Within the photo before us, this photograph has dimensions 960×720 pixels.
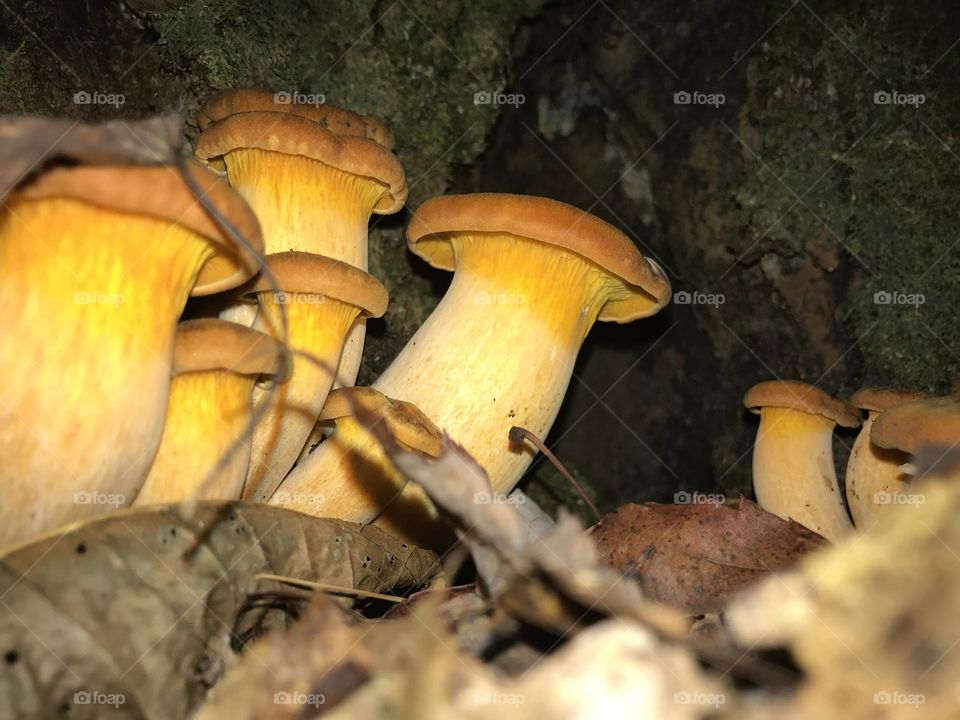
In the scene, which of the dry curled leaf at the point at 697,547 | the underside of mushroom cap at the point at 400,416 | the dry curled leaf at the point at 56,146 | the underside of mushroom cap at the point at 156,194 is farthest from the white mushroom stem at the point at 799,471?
the dry curled leaf at the point at 56,146

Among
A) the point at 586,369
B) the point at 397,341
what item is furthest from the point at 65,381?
the point at 586,369

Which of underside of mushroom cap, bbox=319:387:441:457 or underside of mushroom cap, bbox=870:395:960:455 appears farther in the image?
underside of mushroom cap, bbox=319:387:441:457

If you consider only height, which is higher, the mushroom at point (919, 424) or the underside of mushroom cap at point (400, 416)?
the underside of mushroom cap at point (400, 416)

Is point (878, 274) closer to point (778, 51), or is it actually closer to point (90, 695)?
point (778, 51)

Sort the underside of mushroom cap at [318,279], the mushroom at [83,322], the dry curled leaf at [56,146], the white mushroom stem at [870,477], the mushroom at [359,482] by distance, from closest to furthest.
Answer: the dry curled leaf at [56,146], the mushroom at [83,322], the underside of mushroom cap at [318,279], the mushroom at [359,482], the white mushroom stem at [870,477]

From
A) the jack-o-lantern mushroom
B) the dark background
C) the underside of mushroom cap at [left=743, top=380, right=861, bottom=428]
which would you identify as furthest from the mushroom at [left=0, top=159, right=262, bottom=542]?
the underside of mushroom cap at [left=743, top=380, right=861, bottom=428]

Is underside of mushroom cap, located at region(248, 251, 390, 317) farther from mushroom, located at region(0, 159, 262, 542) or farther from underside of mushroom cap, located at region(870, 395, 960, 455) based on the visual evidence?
underside of mushroom cap, located at region(870, 395, 960, 455)

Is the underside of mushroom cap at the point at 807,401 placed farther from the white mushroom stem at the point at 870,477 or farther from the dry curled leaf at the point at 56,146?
the dry curled leaf at the point at 56,146
